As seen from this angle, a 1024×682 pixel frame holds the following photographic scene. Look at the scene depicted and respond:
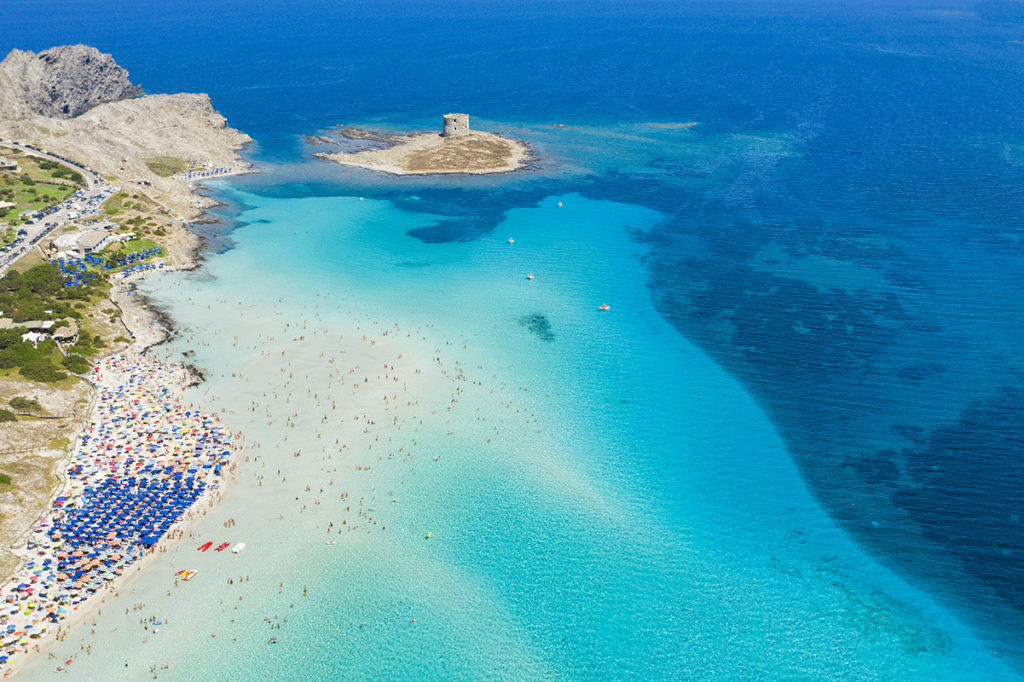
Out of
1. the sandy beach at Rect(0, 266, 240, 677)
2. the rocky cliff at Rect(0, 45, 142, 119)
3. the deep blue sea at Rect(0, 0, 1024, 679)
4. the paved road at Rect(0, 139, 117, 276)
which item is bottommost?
the deep blue sea at Rect(0, 0, 1024, 679)

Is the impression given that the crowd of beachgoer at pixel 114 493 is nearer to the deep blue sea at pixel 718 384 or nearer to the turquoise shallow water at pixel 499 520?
the turquoise shallow water at pixel 499 520

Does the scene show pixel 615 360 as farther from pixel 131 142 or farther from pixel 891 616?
pixel 131 142

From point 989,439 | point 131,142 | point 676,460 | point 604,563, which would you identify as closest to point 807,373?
point 989,439

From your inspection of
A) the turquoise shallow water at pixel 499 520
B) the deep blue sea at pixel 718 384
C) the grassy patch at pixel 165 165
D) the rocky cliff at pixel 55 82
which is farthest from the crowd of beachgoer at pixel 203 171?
the turquoise shallow water at pixel 499 520


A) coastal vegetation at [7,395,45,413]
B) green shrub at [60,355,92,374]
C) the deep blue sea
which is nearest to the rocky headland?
the deep blue sea

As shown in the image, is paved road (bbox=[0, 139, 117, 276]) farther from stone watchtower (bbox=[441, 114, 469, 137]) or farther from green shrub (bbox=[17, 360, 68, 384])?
stone watchtower (bbox=[441, 114, 469, 137])
